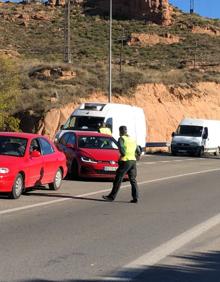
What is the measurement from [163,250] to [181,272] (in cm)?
132

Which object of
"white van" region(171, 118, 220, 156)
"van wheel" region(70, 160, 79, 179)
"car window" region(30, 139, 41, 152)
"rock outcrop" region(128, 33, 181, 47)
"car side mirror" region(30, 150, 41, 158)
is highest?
"rock outcrop" region(128, 33, 181, 47)

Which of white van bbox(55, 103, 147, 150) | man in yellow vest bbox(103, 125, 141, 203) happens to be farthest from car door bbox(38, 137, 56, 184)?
white van bbox(55, 103, 147, 150)

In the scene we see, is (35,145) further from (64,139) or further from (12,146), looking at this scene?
(64,139)

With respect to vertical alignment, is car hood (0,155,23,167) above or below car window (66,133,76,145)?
above

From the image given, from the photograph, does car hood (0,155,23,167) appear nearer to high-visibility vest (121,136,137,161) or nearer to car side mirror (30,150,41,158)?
car side mirror (30,150,41,158)

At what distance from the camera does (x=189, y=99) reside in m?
58.0

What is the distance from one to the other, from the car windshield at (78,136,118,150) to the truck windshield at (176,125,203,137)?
862 inches

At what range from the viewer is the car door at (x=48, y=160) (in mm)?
15977

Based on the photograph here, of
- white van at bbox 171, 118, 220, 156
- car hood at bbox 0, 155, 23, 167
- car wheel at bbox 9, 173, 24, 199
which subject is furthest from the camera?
white van at bbox 171, 118, 220, 156

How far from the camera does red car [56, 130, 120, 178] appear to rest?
19.7 metres

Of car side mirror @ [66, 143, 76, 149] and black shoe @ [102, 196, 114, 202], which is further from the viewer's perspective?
car side mirror @ [66, 143, 76, 149]

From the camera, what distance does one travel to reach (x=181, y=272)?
793 centimetres

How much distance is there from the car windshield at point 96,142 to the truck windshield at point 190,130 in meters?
21.9

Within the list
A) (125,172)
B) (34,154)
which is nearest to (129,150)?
(125,172)
